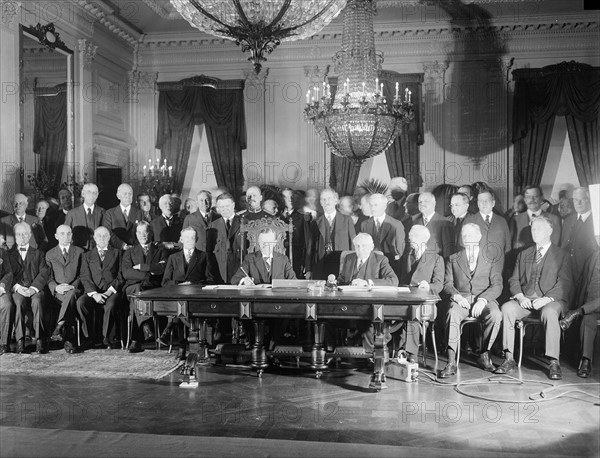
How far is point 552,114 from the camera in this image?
9969mm

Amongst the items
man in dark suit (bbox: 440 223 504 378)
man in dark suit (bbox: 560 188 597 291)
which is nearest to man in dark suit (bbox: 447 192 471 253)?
man in dark suit (bbox: 440 223 504 378)

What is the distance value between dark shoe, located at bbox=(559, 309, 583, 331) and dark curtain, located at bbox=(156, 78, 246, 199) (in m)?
6.22

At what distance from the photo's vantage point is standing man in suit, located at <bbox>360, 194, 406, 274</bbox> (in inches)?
275

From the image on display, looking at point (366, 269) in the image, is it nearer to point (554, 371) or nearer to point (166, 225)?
point (554, 371)

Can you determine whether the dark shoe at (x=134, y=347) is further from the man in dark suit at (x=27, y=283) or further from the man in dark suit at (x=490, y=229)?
the man in dark suit at (x=490, y=229)

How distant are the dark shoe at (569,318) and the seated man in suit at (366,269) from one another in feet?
5.09

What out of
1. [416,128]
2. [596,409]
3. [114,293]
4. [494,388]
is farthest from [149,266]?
[416,128]

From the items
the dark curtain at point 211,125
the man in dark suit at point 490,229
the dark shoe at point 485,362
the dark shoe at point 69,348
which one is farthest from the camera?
the dark curtain at point 211,125

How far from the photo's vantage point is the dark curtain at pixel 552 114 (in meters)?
9.88

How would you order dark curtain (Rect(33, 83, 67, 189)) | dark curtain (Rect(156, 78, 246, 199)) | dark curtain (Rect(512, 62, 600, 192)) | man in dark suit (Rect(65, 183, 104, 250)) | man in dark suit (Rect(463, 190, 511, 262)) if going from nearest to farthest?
man in dark suit (Rect(463, 190, 511, 262)) → man in dark suit (Rect(65, 183, 104, 250)) → dark curtain (Rect(33, 83, 67, 189)) → dark curtain (Rect(512, 62, 600, 192)) → dark curtain (Rect(156, 78, 246, 199))

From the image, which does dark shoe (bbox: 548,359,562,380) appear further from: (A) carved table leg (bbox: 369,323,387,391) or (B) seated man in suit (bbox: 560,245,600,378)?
(A) carved table leg (bbox: 369,323,387,391)

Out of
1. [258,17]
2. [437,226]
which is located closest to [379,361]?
[437,226]

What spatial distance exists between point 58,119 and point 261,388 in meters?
5.43

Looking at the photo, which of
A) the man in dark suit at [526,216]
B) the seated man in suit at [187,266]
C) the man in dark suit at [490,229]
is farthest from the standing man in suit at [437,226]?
the seated man in suit at [187,266]
